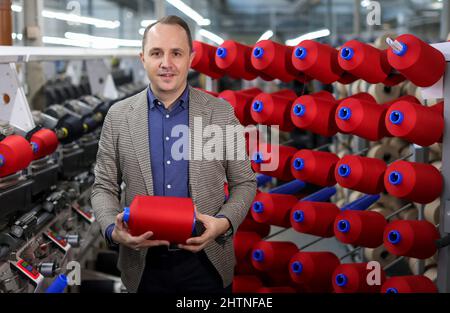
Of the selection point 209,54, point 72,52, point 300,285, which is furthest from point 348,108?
point 72,52

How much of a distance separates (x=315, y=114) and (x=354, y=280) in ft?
2.78

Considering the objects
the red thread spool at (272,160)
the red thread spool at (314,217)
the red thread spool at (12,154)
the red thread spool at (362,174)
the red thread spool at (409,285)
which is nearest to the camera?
the red thread spool at (12,154)

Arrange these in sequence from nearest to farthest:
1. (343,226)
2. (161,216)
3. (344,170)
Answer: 1. (161,216)
2. (344,170)
3. (343,226)

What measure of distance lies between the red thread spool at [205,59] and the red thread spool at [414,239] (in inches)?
52.3

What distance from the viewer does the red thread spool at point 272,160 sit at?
3.31m

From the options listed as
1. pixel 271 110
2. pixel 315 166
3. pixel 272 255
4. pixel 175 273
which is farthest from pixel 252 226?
pixel 175 273

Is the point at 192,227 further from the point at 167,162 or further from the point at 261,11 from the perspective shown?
the point at 261,11

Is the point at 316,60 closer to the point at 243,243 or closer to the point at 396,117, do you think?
the point at 396,117

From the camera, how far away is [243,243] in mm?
3533

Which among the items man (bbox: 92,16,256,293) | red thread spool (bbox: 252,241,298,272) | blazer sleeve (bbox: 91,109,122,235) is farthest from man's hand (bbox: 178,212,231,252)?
red thread spool (bbox: 252,241,298,272)

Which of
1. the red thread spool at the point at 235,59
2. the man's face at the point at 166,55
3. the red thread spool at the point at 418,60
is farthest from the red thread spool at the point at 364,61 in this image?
the man's face at the point at 166,55

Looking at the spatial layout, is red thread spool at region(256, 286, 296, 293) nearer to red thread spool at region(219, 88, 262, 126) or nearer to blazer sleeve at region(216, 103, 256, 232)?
red thread spool at region(219, 88, 262, 126)

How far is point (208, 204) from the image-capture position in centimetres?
203

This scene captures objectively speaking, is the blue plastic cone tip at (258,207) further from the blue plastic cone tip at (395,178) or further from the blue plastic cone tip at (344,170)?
the blue plastic cone tip at (395,178)
